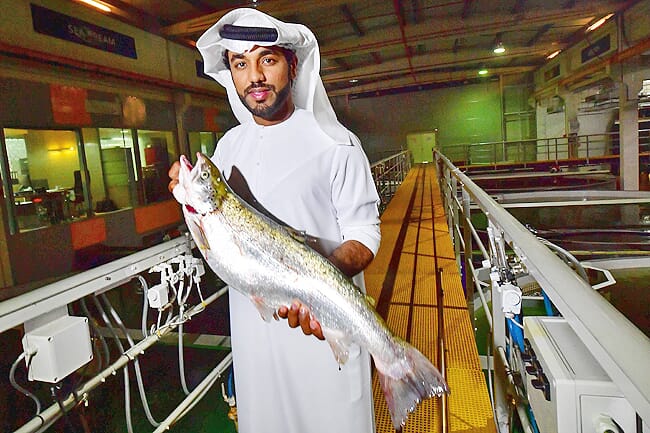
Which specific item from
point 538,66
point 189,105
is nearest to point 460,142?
point 538,66

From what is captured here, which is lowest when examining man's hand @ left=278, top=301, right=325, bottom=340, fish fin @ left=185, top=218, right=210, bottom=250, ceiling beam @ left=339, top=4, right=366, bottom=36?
man's hand @ left=278, top=301, right=325, bottom=340

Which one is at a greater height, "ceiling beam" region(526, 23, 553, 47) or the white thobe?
"ceiling beam" region(526, 23, 553, 47)

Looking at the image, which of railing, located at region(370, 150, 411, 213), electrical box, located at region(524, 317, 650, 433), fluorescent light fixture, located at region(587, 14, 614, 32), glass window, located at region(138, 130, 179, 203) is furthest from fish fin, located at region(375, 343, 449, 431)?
fluorescent light fixture, located at region(587, 14, 614, 32)

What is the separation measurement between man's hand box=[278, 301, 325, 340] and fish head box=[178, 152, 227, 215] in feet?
0.90

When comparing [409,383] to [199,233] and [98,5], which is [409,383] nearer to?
[199,233]

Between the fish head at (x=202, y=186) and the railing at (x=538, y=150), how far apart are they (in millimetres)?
12056

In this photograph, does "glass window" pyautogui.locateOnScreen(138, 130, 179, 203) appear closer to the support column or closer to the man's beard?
the man's beard

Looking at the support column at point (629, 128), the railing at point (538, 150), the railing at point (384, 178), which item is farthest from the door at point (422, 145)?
the railing at point (384, 178)

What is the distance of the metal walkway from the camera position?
5.07ft

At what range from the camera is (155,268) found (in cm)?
134

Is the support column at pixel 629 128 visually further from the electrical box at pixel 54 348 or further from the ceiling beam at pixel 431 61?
the electrical box at pixel 54 348

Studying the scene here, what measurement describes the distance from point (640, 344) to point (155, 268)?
1220 mm

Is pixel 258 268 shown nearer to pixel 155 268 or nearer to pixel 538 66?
pixel 155 268

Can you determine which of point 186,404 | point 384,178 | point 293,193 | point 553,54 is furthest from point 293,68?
point 553,54
